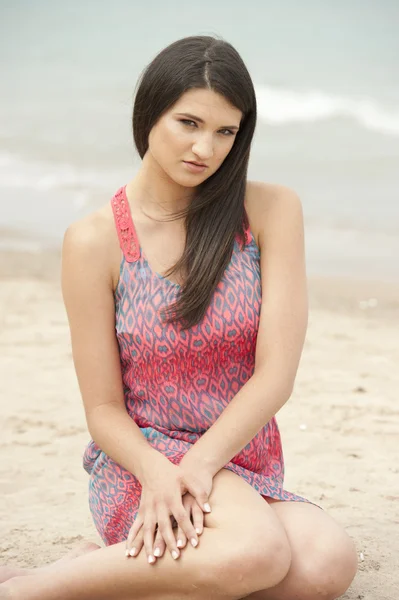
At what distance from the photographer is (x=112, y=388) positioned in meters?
2.64

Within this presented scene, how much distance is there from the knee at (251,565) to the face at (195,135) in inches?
36.6

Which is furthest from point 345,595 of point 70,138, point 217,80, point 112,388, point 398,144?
point 70,138

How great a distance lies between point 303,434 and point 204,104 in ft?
6.75

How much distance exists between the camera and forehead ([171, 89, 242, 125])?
2447 millimetres

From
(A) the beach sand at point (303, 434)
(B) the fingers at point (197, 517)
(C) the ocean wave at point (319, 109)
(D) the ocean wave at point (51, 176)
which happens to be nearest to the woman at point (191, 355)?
(B) the fingers at point (197, 517)

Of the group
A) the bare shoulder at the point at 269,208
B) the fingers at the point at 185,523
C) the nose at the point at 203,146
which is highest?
the nose at the point at 203,146

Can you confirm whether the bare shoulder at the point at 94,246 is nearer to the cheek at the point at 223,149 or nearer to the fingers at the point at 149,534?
the cheek at the point at 223,149

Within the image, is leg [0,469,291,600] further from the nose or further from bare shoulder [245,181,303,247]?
the nose

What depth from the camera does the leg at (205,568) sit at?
7.42 ft

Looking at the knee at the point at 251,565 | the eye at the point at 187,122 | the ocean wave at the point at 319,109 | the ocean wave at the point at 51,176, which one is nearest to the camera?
the knee at the point at 251,565

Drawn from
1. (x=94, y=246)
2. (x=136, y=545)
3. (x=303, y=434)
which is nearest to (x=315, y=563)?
(x=136, y=545)

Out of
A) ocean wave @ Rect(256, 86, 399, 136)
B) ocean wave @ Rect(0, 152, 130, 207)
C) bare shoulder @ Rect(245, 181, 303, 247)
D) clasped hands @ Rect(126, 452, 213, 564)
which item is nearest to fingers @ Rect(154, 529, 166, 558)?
clasped hands @ Rect(126, 452, 213, 564)

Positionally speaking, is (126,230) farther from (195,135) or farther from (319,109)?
(319,109)

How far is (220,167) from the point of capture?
2.66 metres
